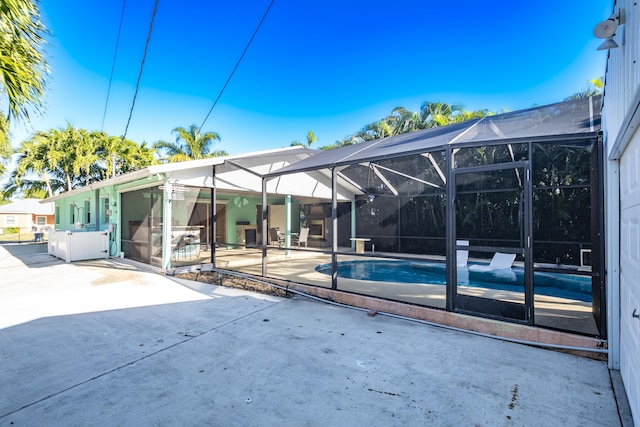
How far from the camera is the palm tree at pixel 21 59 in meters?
2.30

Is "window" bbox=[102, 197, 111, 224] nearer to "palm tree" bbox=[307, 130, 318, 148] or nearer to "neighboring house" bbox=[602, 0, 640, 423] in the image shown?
"neighboring house" bbox=[602, 0, 640, 423]

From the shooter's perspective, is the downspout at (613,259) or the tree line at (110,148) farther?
the tree line at (110,148)

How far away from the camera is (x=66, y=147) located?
62.8 ft

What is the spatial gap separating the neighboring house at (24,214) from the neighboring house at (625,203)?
135 ft

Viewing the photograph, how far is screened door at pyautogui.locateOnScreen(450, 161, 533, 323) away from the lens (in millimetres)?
3426

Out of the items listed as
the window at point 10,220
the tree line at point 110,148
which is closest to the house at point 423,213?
the tree line at point 110,148

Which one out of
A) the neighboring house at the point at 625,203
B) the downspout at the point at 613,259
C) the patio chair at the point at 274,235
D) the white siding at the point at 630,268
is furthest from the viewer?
the patio chair at the point at 274,235

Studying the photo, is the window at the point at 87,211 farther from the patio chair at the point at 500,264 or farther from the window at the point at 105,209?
the patio chair at the point at 500,264

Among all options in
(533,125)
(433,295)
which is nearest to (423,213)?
(433,295)

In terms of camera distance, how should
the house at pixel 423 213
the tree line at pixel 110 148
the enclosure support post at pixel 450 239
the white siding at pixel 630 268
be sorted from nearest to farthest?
the white siding at pixel 630 268
the house at pixel 423 213
the enclosure support post at pixel 450 239
the tree line at pixel 110 148

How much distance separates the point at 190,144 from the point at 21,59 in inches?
733

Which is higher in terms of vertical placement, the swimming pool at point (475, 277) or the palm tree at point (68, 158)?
the palm tree at point (68, 158)

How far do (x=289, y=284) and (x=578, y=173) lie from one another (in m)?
8.28

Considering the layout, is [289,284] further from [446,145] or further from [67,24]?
[67,24]
